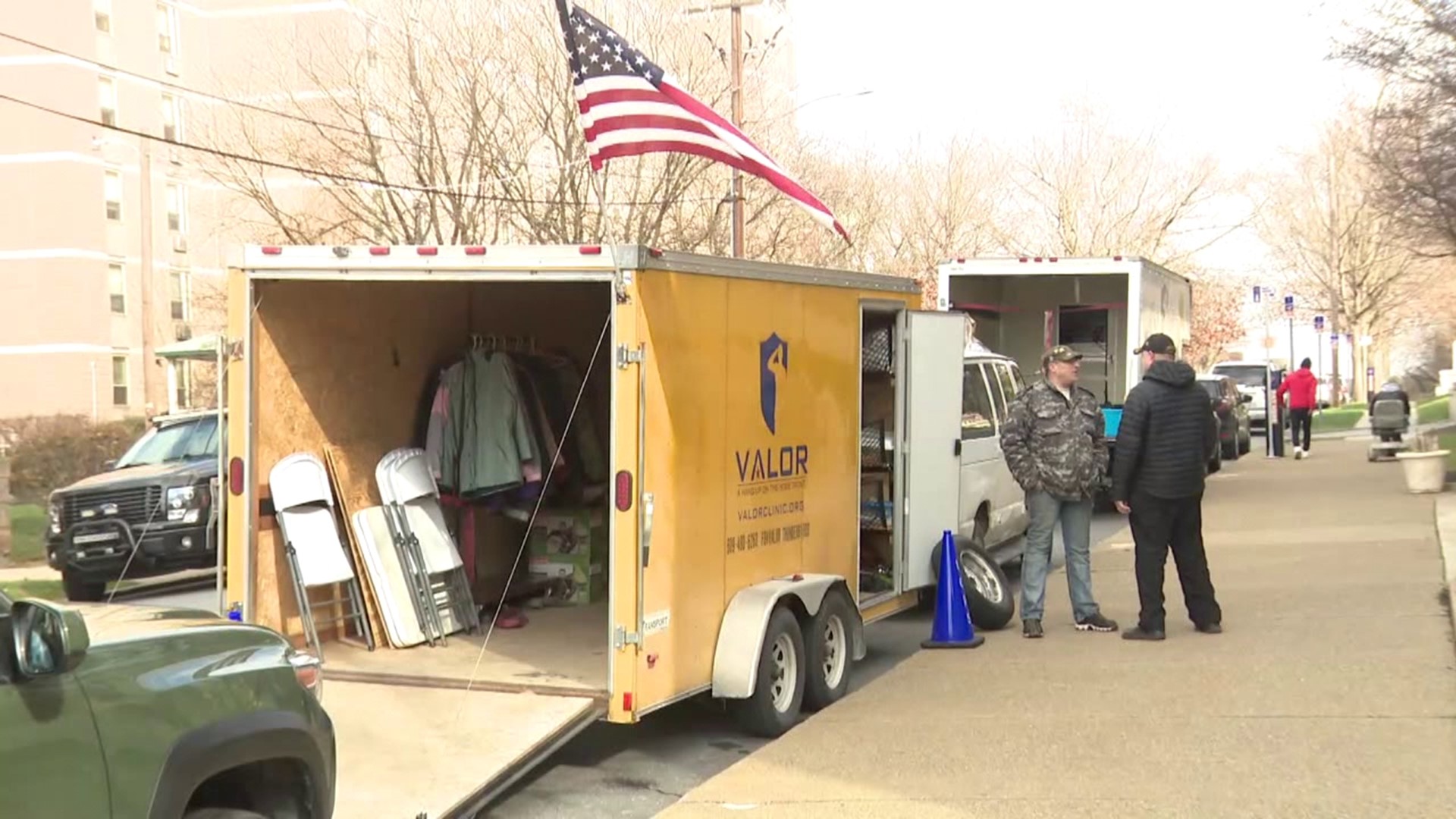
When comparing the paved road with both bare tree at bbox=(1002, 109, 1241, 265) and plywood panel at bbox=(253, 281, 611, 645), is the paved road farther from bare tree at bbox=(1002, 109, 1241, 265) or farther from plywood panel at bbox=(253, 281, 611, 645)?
bare tree at bbox=(1002, 109, 1241, 265)

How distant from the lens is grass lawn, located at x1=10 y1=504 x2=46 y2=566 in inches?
679

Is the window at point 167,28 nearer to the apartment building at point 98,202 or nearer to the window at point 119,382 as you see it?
the apartment building at point 98,202

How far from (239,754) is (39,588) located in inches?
468

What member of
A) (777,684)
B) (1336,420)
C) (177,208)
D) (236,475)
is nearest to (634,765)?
(777,684)

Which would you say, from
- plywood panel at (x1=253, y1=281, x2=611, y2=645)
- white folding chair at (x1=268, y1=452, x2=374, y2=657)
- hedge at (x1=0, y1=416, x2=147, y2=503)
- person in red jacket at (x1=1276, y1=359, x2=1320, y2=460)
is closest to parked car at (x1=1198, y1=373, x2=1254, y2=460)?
person in red jacket at (x1=1276, y1=359, x2=1320, y2=460)

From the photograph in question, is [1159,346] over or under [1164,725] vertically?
over

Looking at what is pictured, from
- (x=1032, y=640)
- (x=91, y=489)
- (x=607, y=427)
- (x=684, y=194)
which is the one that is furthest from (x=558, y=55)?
(x=1032, y=640)

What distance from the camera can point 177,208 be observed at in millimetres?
46469

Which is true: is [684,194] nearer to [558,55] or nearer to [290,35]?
[558,55]

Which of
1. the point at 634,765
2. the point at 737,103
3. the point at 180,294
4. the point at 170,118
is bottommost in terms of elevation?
the point at 634,765

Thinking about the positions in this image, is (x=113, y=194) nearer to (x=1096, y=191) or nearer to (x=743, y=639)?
(x=1096, y=191)

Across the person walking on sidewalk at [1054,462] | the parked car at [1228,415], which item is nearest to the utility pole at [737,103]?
the parked car at [1228,415]

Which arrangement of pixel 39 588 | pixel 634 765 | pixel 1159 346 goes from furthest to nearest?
pixel 39 588 → pixel 1159 346 → pixel 634 765

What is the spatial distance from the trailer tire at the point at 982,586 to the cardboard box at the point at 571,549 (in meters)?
2.30
